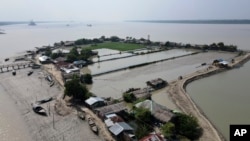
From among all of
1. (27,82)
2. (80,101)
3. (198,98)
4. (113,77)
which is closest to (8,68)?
(27,82)

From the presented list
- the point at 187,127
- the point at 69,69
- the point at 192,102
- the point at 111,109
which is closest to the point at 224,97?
the point at 192,102

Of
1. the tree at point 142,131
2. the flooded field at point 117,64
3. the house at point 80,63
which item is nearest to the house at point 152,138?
the tree at point 142,131

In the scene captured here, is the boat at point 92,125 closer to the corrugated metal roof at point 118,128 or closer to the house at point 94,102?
the corrugated metal roof at point 118,128

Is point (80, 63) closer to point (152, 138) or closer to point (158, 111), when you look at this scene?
point (158, 111)

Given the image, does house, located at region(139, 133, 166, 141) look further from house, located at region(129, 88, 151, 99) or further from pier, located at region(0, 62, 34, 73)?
pier, located at region(0, 62, 34, 73)

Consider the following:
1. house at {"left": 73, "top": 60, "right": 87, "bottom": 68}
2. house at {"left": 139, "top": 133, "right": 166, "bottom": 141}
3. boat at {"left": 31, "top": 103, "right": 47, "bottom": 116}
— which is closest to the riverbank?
house at {"left": 139, "top": 133, "right": 166, "bottom": 141}

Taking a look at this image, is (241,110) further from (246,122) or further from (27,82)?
(27,82)

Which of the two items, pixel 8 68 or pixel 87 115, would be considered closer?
pixel 87 115
